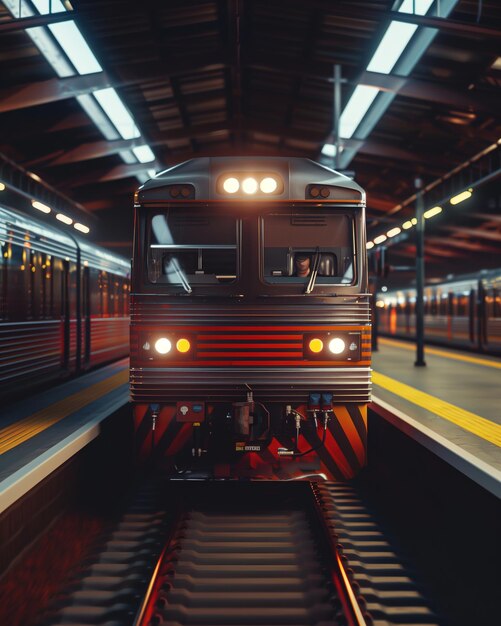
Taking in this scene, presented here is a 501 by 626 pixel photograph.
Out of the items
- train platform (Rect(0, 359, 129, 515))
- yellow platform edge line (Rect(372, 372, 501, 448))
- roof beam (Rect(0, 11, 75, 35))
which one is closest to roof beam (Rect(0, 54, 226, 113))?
roof beam (Rect(0, 11, 75, 35))

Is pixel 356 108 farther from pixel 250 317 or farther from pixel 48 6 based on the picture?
pixel 250 317

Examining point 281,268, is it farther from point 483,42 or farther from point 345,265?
point 483,42

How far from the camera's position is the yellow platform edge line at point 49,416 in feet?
19.2

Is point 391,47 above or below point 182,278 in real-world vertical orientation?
above

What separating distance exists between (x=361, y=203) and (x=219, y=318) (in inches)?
62.8

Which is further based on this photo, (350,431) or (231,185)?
(350,431)

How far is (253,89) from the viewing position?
18125 mm

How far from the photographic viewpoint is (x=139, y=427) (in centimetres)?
554

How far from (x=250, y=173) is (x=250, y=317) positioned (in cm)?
126

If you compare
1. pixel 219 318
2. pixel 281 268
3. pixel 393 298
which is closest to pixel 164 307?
pixel 219 318

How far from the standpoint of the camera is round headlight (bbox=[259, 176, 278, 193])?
543cm

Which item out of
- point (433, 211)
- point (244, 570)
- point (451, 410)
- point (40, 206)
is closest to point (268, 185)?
point (244, 570)

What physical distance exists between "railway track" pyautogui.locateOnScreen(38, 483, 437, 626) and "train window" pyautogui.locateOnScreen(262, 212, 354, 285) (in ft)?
6.81

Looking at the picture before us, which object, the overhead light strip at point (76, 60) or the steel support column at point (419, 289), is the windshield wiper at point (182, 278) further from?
the steel support column at point (419, 289)
